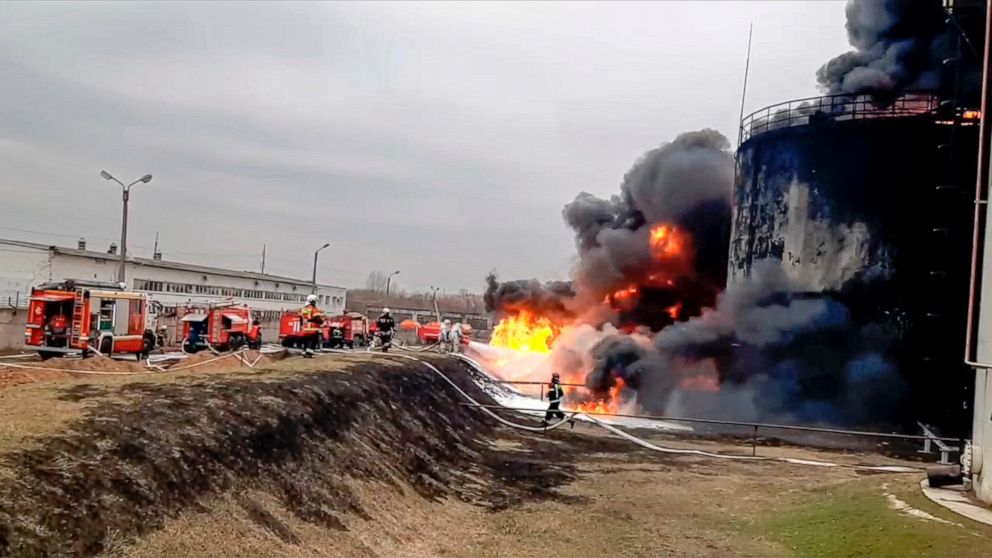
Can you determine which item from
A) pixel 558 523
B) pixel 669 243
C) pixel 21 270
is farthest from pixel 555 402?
pixel 21 270

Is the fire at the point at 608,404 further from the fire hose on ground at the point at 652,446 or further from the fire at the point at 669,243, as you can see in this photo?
the fire at the point at 669,243

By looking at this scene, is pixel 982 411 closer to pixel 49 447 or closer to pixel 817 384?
pixel 49 447

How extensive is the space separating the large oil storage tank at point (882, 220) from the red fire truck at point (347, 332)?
841 inches

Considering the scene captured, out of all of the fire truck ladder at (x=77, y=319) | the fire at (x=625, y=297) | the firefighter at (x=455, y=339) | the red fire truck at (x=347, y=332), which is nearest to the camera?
the fire truck ladder at (x=77, y=319)

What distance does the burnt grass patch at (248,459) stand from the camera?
778 cm

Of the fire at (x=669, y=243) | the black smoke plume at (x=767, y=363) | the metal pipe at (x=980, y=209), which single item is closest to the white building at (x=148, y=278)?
the black smoke plume at (x=767, y=363)

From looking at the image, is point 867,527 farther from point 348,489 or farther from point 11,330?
point 11,330

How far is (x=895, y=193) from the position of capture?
27.2 metres

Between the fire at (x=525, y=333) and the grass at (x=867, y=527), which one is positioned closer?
the grass at (x=867, y=527)

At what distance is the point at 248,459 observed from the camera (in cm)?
1127

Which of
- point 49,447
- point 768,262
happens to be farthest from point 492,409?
point 49,447

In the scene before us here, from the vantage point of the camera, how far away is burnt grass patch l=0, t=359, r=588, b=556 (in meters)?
7.78

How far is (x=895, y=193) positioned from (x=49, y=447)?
1087 inches

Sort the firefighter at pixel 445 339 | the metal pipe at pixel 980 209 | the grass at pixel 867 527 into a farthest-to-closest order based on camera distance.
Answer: the firefighter at pixel 445 339 → the metal pipe at pixel 980 209 → the grass at pixel 867 527
